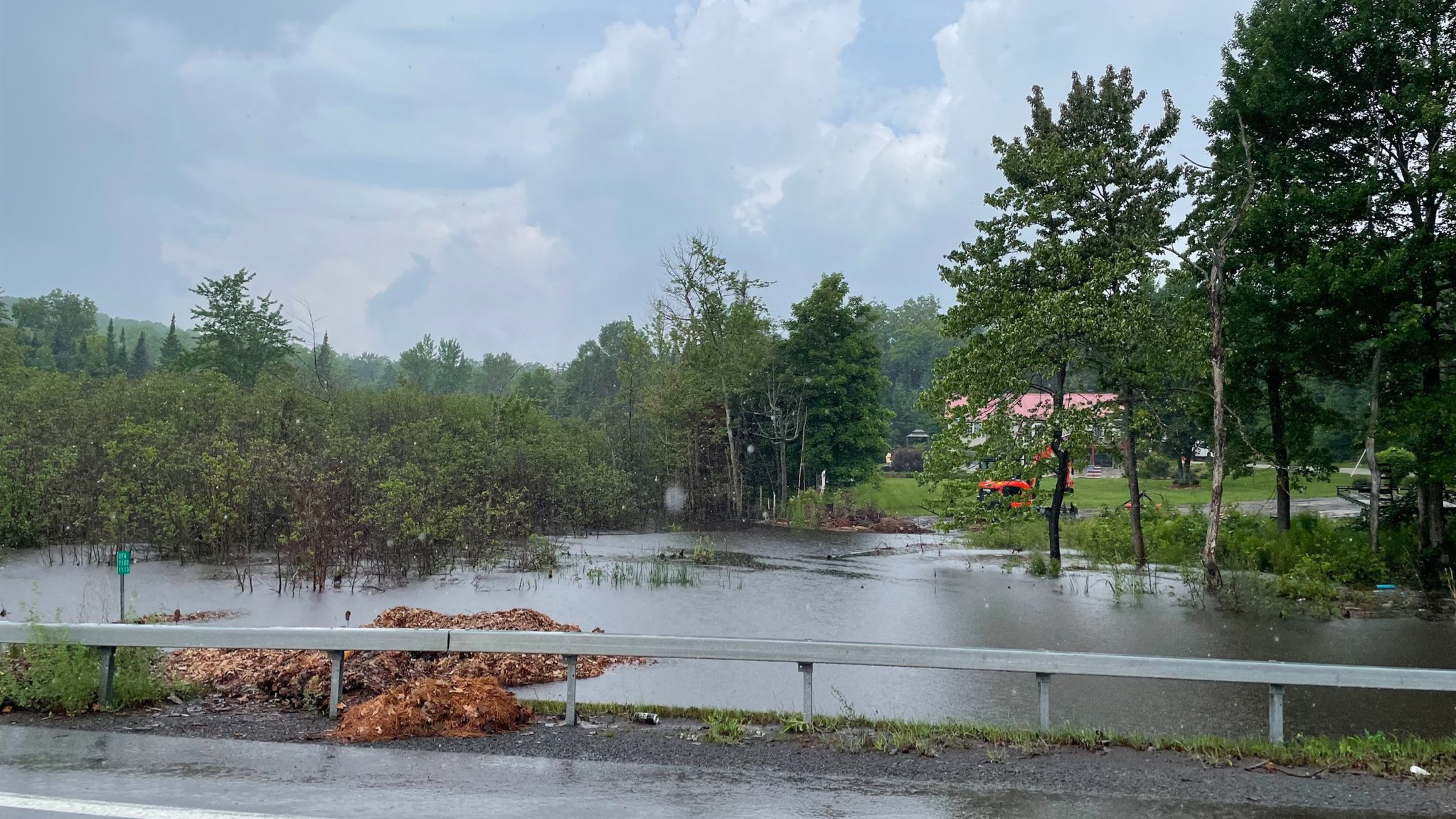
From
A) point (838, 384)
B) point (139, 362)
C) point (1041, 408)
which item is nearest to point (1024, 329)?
point (1041, 408)

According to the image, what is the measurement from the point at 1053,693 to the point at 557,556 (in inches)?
708

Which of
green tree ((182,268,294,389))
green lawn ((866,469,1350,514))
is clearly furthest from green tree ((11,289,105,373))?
green lawn ((866,469,1350,514))

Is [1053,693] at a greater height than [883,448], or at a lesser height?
lesser

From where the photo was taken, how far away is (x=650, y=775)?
5973 millimetres

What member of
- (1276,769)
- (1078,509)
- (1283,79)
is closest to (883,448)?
(1078,509)

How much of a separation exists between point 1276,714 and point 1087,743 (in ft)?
4.32

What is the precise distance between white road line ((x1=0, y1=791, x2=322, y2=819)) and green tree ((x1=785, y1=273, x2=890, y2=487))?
44646 millimetres

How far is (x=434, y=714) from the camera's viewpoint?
7.02 meters

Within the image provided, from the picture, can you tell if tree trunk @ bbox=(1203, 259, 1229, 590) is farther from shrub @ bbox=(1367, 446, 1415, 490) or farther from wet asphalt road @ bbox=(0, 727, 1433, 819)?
wet asphalt road @ bbox=(0, 727, 1433, 819)

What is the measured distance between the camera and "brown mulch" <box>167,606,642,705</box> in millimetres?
8156

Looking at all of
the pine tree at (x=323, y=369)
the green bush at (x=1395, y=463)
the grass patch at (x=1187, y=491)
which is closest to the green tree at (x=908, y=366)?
the grass patch at (x=1187, y=491)

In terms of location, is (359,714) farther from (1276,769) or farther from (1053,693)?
(1053,693)

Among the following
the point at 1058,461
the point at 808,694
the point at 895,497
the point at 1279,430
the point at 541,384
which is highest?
the point at 541,384

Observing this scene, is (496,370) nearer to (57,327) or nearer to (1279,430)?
(57,327)
